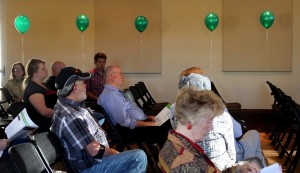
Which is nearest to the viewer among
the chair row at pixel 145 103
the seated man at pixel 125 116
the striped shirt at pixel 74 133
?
the striped shirt at pixel 74 133

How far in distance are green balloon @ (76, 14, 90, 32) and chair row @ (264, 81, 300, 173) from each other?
3598 millimetres

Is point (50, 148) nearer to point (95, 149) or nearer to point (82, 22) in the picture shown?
point (95, 149)

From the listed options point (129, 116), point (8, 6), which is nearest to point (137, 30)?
point (8, 6)

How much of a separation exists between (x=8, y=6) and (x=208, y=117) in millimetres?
7035

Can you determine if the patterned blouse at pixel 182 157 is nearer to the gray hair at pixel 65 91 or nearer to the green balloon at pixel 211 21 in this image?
the gray hair at pixel 65 91

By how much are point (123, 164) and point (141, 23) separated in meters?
5.26

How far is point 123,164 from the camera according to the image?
3.14 m

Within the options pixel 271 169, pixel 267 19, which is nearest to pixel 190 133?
pixel 271 169

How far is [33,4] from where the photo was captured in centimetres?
844

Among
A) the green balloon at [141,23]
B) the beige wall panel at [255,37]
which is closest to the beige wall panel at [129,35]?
the green balloon at [141,23]

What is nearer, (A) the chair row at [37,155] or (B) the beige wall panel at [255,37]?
(A) the chair row at [37,155]

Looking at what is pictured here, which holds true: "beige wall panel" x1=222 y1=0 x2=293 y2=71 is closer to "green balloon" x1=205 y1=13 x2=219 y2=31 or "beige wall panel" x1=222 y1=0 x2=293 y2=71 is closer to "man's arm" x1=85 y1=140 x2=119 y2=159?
"green balloon" x1=205 y1=13 x2=219 y2=31

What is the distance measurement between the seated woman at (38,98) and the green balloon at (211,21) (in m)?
4.03

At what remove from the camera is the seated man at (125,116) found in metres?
4.54
